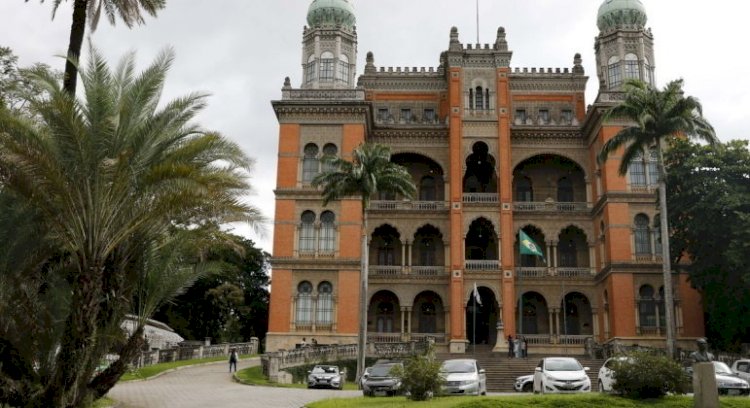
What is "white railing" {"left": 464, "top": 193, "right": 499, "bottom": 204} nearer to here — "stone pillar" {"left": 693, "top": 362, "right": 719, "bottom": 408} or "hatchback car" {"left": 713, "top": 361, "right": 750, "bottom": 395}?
"hatchback car" {"left": 713, "top": 361, "right": 750, "bottom": 395}

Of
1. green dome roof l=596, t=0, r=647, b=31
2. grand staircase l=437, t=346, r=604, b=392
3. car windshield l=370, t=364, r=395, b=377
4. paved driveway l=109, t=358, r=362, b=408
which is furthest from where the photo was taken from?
green dome roof l=596, t=0, r=647, b=31

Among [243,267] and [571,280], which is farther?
[243,267]

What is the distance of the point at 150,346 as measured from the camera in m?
47.2

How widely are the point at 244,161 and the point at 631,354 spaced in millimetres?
10647

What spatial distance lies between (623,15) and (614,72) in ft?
13.2

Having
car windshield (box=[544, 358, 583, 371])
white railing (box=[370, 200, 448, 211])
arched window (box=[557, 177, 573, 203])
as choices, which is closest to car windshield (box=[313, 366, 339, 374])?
car windshield (box=[544, 358, 583, 371])

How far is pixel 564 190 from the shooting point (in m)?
49.7

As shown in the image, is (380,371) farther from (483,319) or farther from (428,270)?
(483,319)

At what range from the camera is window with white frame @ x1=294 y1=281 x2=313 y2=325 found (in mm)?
42656

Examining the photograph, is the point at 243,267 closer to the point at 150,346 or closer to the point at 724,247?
Result: the point at 150,346

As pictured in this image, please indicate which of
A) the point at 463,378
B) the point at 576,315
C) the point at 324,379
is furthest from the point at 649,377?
the point at 576,315

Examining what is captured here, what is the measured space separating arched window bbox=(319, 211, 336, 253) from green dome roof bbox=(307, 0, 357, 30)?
1265 cm

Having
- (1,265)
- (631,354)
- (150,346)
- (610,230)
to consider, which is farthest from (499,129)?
(1,265)

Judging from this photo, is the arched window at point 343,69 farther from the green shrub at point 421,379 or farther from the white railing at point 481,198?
the green shrub at point 421,379
